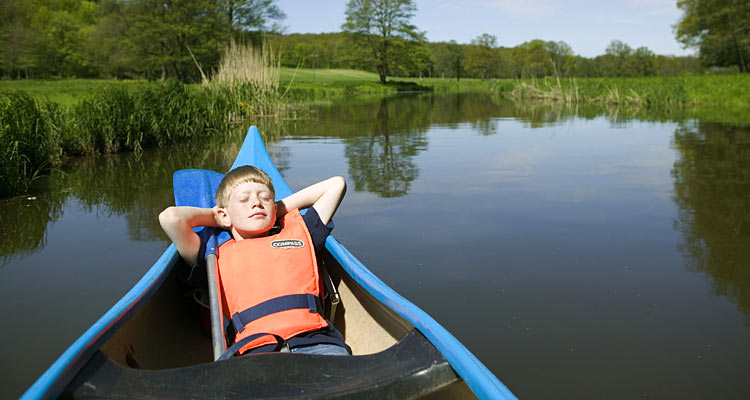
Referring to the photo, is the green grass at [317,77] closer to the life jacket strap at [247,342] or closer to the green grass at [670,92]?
the green grass at [670,92]

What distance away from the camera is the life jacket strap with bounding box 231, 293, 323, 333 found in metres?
2.08

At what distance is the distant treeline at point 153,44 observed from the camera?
37.1 metres

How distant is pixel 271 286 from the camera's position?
214 centimetres

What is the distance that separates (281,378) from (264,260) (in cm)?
68

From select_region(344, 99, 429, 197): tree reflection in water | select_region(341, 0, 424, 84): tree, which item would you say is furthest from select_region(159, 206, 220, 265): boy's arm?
select_region(341, 0, 424, 84): tree

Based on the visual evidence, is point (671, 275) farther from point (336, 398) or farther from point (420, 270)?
point (336, 398)

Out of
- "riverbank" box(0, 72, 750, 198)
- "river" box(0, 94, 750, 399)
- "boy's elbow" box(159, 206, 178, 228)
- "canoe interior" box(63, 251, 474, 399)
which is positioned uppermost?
"riverbank" box(0, 72, 750, 198)

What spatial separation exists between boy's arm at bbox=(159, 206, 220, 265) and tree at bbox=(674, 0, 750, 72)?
3659 centimetres

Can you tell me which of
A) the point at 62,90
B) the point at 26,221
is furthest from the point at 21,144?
the point at 62,90

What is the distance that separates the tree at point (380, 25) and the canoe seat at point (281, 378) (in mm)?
50549

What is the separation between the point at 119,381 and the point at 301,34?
11796 cm

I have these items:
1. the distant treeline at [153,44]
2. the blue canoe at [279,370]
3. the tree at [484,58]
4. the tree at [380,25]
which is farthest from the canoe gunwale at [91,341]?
the tree at [484,58]

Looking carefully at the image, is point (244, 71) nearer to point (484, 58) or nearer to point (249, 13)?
point (249, 13)

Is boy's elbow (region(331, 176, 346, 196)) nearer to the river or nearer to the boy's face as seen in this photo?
the boy's face
